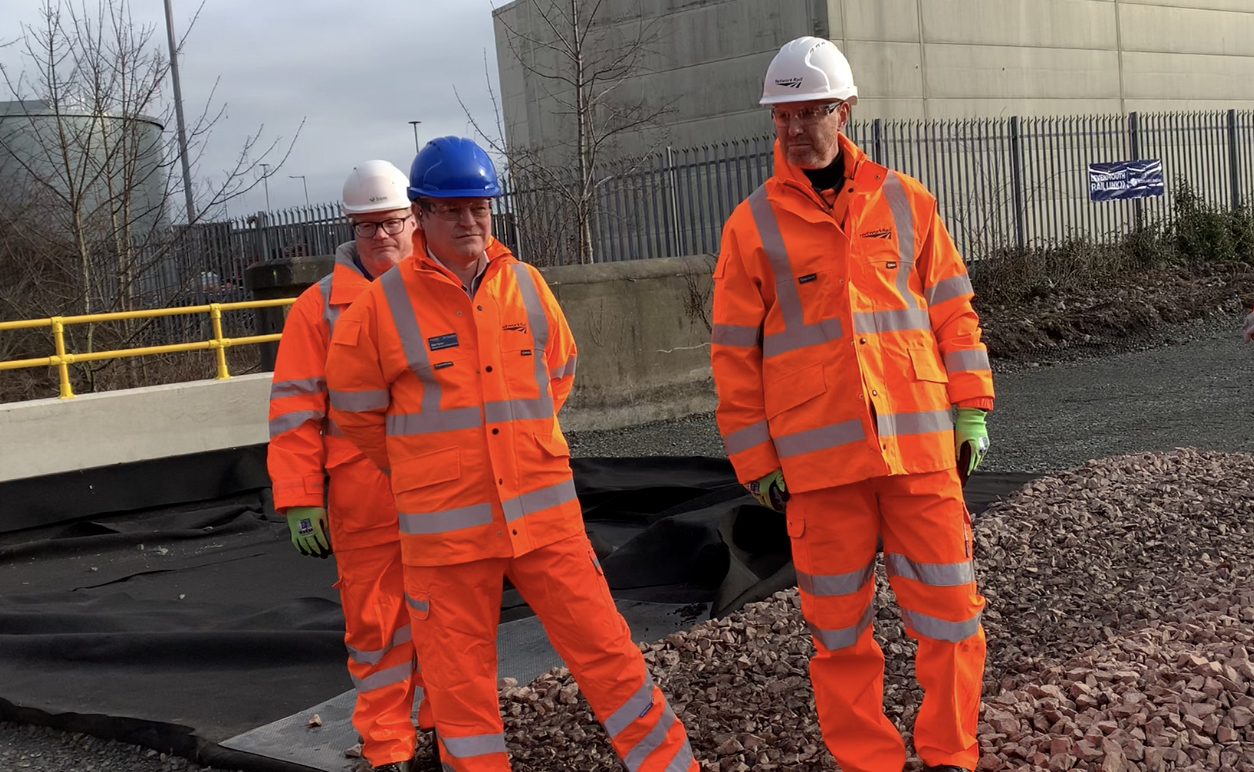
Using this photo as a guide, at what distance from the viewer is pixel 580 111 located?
44.4ft

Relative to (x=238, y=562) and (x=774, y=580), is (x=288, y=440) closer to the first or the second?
(x=774, y=580)

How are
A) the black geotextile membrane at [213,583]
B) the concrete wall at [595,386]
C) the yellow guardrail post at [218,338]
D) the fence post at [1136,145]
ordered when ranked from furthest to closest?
the fence post at [1136,145] → the yellow guardrail post at [218,338] → the concrete wall at [595,386] → the black geotextile membrane at [213,583]

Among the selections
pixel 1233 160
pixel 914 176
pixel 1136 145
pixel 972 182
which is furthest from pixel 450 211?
pixel 1233 160

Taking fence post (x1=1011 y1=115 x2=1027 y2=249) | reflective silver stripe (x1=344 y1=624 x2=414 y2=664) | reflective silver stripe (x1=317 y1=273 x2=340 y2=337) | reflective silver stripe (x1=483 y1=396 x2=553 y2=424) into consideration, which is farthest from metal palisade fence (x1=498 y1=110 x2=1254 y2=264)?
reflective silver stripe (x1=483 y1=396 x2=553 y2=424)

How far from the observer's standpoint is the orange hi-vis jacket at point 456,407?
337 centimetres

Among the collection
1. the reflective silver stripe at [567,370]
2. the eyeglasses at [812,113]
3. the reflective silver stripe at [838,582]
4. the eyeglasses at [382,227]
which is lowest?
the reflective silver stripe at [838,582]

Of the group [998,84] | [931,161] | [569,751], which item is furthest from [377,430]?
[998,84]

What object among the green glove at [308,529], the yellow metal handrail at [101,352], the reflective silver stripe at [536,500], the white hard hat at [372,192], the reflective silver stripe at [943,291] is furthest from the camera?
the yellow metal handrail at [101,352]

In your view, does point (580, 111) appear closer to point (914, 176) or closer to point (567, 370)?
point (914, 176)

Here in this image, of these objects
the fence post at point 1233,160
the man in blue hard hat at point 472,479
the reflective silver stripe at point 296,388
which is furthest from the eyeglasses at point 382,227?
the fence post at point 1233,160

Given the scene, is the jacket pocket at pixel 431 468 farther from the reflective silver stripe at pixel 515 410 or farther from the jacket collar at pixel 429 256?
the jacket collar at pixel 429 256

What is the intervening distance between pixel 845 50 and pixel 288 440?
15522 millimetres

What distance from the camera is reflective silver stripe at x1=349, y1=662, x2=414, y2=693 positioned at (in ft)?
13.3

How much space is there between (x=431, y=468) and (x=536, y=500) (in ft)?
0.99
